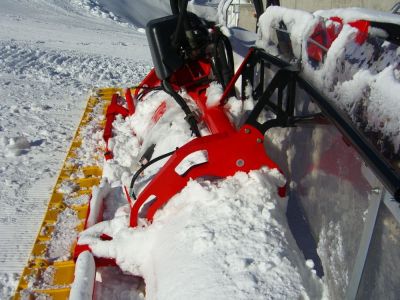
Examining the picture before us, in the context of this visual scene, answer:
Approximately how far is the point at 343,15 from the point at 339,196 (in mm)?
1027

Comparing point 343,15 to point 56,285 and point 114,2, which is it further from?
point 114,2

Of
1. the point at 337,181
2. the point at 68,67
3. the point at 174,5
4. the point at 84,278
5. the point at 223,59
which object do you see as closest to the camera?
the point at 337,181

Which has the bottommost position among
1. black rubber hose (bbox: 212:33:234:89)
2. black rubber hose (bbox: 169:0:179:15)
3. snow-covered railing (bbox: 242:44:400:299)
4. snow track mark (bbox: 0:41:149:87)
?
snow-covered railing (bbox: 242:44:400:299)

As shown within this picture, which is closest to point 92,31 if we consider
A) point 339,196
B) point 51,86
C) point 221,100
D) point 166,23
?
point 51,86

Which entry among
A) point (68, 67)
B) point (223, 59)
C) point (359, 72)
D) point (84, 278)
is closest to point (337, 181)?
point (359, 72)

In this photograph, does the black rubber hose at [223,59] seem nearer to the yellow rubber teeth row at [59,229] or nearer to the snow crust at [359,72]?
the snow crust at [359,72]

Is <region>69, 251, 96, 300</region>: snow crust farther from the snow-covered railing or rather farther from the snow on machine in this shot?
the snow-covered railing

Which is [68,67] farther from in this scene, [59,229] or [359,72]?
[359,72]

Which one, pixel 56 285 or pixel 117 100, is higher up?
pixel 117 100

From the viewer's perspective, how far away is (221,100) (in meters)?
3.14

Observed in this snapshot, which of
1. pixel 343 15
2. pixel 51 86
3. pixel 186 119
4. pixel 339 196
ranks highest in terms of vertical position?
pixel 51 86

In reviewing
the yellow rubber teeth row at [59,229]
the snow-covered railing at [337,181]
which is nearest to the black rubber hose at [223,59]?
the snow-covered railing at [337,181]

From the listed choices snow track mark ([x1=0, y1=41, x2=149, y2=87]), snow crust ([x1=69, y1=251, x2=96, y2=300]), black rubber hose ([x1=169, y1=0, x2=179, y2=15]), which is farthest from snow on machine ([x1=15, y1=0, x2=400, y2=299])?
snow track mark ([x1=0, y1=41, x2=149, y2=87])

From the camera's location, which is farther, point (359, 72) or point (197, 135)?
point (197, 135)
